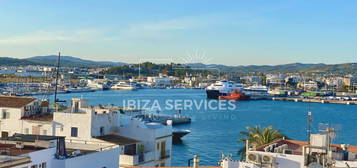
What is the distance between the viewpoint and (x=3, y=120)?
17875 millimetres

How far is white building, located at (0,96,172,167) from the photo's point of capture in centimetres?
1639

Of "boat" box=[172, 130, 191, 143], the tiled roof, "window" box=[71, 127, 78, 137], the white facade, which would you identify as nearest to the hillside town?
"boat" box=[172, 130, 191, 143]

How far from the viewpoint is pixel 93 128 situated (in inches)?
648

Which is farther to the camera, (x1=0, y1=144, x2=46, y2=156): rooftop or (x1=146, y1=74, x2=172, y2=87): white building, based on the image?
(x1=146, y1=74, x2=172, y2=87): white building

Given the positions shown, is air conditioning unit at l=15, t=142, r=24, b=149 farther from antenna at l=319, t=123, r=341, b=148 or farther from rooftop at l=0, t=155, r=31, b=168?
antenna at l=319, t=123, r=341, b=148

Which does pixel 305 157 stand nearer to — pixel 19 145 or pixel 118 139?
pixel 19 145

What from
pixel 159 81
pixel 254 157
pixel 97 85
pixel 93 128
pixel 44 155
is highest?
pixel 44 155

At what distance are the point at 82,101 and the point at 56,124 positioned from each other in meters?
1.69

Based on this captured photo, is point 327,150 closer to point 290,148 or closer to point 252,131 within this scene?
point 290,148

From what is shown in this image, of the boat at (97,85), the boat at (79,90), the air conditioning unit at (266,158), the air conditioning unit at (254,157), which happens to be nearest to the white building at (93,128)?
the air conditioning unit at (254,157)

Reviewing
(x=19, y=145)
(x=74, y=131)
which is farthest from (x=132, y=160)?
(x=19, y=145)

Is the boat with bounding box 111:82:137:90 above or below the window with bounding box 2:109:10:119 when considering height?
below

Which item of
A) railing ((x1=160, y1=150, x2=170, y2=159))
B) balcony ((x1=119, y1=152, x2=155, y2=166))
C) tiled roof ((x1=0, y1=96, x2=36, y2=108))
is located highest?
tiled roof ((x1=0, y1=96, x2=36, y2=108))

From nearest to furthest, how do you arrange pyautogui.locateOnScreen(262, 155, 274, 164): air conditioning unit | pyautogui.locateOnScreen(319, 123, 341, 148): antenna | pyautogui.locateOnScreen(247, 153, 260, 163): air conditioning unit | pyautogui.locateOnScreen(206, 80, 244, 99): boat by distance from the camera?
pyautogui.locateOnScreen(319, 123, 341, 148): antenna → pyautogui.locateOnScreen(262, 155, 274, 164): air conditioning unit → pyautogui.locateOnScreen(247, 153, 260, 163): air conditioning unit → pyautogui.locateOnScreen(206, 80, 244, 99): boat
